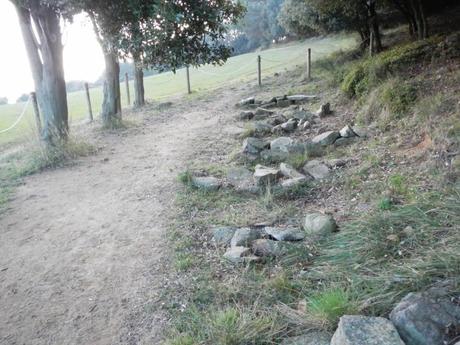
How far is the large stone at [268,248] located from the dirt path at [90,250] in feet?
3.21

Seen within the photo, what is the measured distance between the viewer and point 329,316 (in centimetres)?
276

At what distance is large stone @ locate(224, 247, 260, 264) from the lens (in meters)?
3.88

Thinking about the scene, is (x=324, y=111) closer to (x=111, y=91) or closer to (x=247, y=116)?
A: (x=247, y=116)

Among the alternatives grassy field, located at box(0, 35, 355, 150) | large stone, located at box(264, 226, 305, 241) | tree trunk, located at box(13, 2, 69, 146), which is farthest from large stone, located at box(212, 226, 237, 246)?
grassy field, located at box(0, 35, 355, 150)

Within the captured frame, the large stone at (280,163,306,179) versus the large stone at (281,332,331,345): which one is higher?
the large stone at (280,163,306,179)

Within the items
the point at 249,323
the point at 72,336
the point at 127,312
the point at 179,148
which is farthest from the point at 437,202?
the point at 179,148

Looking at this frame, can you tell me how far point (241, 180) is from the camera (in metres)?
5.88

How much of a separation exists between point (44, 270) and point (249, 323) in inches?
99.0

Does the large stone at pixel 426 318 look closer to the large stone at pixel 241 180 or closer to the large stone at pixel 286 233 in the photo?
the large stone at pixel 286 233

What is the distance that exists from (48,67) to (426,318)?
28.3 ft

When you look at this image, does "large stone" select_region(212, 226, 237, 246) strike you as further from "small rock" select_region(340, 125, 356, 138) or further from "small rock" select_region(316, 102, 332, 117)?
"small rock" select_region(316, 102, 332, 117)

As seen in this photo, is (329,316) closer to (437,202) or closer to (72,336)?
(437,202)

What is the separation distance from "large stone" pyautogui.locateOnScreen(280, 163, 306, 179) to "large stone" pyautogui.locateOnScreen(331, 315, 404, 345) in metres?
3.16

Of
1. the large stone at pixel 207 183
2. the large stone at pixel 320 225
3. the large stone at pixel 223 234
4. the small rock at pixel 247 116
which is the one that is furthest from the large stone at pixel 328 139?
the small rock at pixel 247 116
